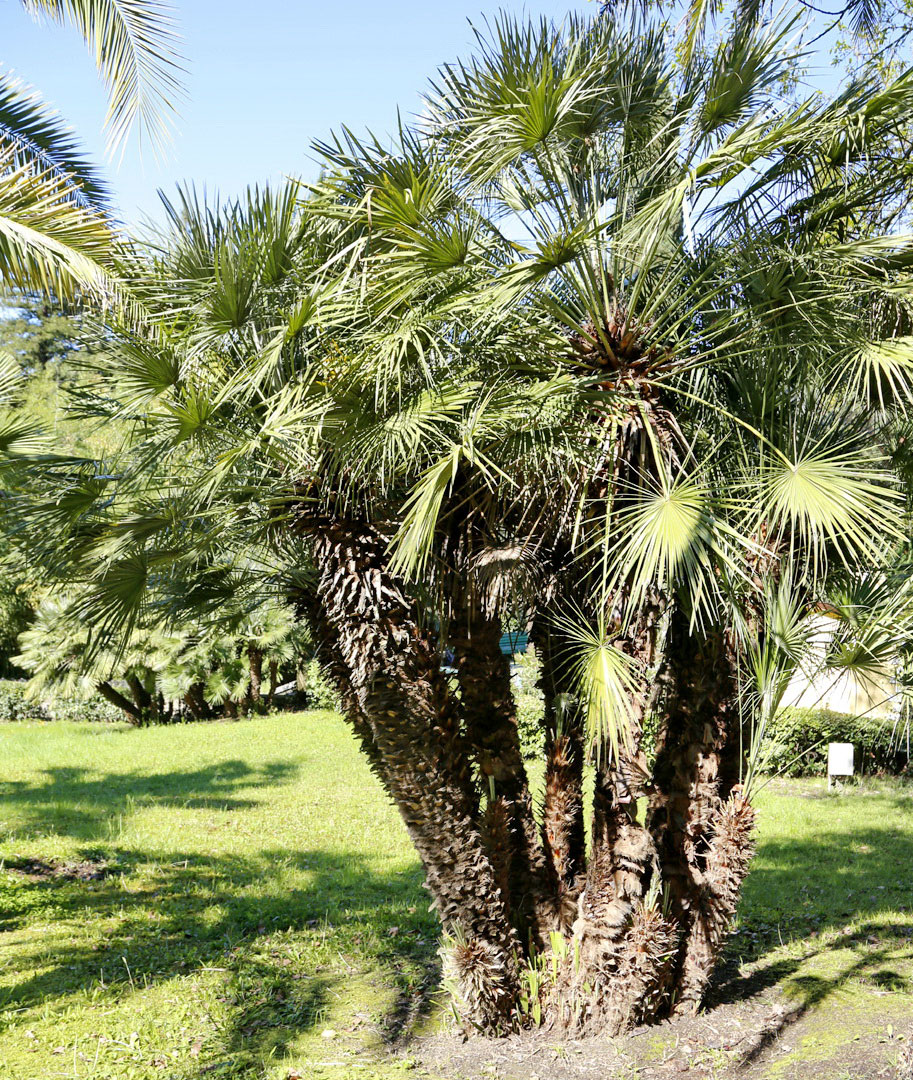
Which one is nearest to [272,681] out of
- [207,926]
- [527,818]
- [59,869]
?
[59,869]

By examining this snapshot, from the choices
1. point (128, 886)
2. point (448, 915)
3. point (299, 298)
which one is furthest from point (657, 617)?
point (128, 886)

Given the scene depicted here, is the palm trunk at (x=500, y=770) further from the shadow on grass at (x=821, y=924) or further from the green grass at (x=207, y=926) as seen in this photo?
the shadow on grass at (x=821, y=924)

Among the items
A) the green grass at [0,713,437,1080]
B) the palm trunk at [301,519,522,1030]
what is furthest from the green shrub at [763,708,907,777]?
the palm trunk at [301,519,522,1030]

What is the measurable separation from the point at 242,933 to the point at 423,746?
349 centimetres

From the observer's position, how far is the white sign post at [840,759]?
11.9m

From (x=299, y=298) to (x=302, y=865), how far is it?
644 cm

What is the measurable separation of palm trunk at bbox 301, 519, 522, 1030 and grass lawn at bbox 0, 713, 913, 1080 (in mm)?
698

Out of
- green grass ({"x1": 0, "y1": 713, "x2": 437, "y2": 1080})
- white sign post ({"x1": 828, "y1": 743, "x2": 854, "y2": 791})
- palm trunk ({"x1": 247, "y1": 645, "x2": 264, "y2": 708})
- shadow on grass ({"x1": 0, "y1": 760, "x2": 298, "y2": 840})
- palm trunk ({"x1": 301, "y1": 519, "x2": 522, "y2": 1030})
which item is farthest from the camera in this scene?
palm trunk ({"x1": 247, "y1": 645, "x2": 264, "y2": 708})

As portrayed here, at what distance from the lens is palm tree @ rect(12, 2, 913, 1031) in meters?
4.23

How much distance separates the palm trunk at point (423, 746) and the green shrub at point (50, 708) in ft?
55.5

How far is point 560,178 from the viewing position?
174 inches

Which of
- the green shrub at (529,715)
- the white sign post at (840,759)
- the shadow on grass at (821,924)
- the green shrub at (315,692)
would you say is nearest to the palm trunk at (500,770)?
the shadow on grass at (821,924)

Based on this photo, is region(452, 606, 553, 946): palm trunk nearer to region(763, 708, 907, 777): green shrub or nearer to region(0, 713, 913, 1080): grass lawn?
region(0, 713, 913, 1080): grass lawn

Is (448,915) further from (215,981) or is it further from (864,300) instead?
(864,300)
